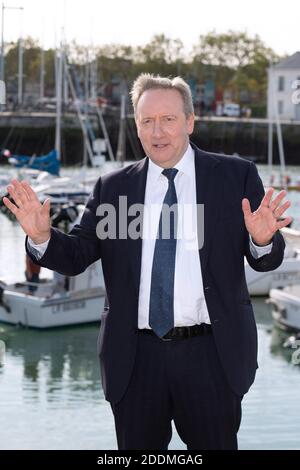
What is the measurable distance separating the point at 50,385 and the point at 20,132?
36731 millimetres

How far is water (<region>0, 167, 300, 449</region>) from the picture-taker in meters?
7.03

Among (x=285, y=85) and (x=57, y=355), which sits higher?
(x=285, y=85)

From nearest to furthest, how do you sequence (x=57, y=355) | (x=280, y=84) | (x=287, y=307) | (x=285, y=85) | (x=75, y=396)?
(x=75, y=396)
(x=57, y=355)
(x=287, y=307)
(x=285, y=85)
(x=280, y=84)

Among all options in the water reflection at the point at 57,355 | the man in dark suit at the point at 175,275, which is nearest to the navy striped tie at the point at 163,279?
the man in dark suit at the point at 175,275

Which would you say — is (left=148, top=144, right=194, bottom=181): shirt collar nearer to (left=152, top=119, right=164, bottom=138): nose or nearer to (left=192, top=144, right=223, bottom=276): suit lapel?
(left=192, top=144, right=223, bottom=276): suit lapel

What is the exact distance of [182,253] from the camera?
2625 millimetres

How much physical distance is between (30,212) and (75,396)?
619 centimetres

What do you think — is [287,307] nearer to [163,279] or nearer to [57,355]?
[57,355]

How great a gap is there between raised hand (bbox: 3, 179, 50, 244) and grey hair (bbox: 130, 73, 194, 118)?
385mm

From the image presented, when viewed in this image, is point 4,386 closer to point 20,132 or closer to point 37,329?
point 37,329

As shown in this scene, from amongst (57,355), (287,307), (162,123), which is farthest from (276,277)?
(162,123)

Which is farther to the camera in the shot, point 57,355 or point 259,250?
point 57,355

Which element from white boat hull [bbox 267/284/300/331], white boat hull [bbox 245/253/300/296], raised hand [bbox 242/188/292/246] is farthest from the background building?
raised hand [bbox 242/188/292/246]

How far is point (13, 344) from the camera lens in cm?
1102
